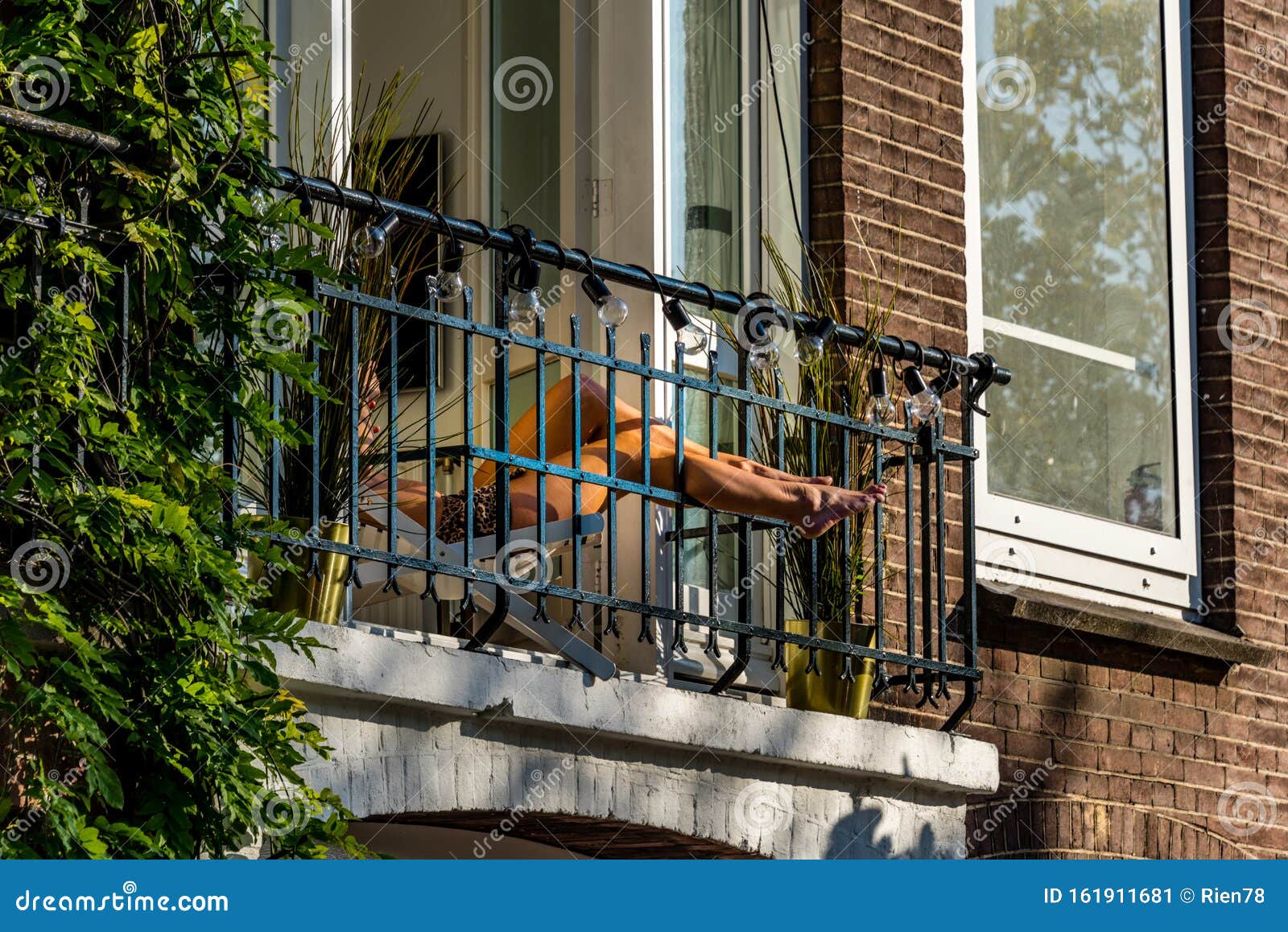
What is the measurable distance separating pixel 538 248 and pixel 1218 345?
3.58 meters

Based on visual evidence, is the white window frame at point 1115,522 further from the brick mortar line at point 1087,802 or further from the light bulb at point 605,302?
the light bulb at point 605,302

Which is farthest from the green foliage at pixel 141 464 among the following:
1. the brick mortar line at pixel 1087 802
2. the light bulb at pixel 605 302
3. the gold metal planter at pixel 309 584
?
the brick mortar line at pixel 1087 802

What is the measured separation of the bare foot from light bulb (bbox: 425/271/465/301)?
3.54 feet

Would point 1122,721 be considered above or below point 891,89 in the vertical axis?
below

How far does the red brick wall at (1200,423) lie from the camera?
7016mm

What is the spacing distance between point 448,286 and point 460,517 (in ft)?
2.40

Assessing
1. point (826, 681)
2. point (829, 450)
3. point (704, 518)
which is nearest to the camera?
point (826, 681)

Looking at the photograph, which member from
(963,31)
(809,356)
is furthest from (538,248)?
(963,31)

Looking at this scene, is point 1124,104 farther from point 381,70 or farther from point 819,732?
point 819,732

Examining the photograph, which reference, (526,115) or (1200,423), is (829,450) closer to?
(526,115)

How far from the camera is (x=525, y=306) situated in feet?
17.4

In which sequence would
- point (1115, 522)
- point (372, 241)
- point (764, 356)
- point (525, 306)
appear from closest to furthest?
1. point (372, 241)
2. point (525, 306)
3. point (764, 356)
4. point (1115, 522)

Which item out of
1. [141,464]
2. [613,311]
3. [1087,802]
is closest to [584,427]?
[613,311]

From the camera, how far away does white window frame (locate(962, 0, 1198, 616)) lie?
7289 mm
